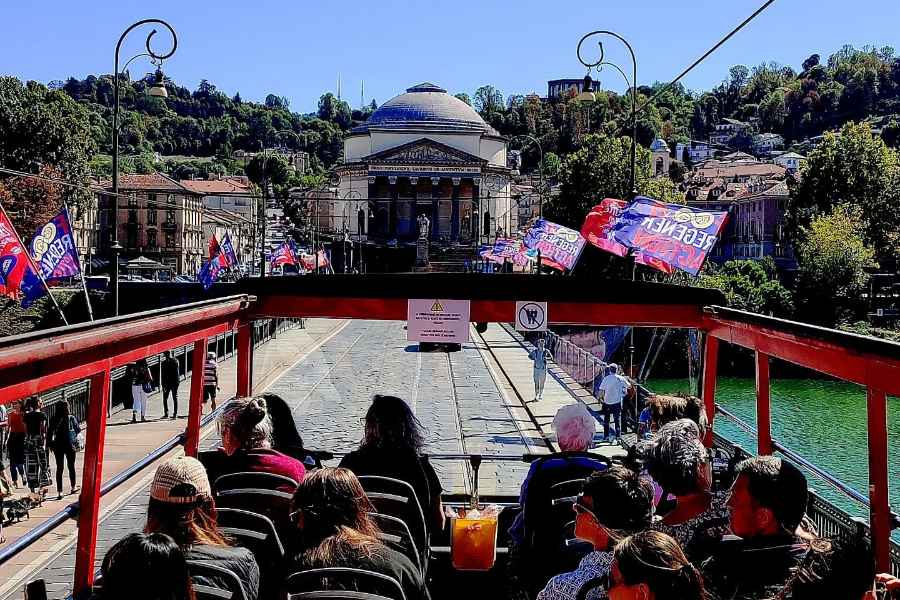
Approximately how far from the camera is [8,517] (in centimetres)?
1126

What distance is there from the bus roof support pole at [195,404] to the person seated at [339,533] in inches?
99.9

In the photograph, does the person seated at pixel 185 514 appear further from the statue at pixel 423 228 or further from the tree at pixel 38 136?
the statue at pixel 423 228

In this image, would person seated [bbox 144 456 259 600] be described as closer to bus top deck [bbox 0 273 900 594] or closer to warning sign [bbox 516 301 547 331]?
bus top deck [bbox 0 273 900 594]

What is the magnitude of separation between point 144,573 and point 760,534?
2.23 m

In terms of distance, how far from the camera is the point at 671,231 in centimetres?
1341

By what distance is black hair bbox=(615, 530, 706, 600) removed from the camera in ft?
9.45

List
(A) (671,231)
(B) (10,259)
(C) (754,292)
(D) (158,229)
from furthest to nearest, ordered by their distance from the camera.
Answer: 1. (D) (158,229)
2. (C) (754,292)
3. (B) (10,259)
4. (A) (671,231)

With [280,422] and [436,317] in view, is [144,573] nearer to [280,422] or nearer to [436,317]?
[280,422]

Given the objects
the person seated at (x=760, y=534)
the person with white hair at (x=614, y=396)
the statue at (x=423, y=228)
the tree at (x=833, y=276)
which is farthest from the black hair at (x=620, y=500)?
the statue at (x=423, y=228)

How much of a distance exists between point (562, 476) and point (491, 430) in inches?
563

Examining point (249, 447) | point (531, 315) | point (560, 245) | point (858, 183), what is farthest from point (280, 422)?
point (858, 183)

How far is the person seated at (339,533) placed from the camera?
145 inches

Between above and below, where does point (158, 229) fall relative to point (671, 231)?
above

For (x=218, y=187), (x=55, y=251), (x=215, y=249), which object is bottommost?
(x=55, y=251)
